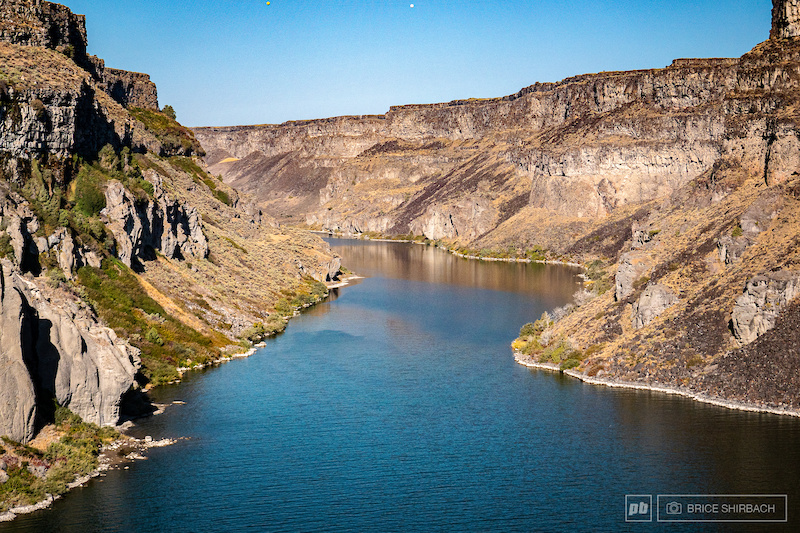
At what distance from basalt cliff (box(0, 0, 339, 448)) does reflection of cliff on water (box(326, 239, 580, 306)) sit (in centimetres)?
2403

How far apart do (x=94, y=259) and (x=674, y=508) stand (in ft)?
145

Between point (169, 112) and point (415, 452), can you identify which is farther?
point (169, 112)

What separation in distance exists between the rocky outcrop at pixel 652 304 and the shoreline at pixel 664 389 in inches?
240

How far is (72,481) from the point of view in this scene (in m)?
40.8

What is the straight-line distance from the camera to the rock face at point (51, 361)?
136ft

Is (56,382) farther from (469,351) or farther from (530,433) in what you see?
(469,351)

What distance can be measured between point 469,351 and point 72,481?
125 ft

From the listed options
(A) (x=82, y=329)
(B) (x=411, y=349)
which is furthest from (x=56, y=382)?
(B) (x=411, y=349)

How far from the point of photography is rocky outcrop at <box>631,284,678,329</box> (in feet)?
212

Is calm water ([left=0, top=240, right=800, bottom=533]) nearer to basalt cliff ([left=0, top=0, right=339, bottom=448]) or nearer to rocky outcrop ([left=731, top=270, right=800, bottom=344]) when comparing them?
basalt cliff ([left=0, top=0, right=339, bottom=448])

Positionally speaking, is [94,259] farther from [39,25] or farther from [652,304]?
[652,304]

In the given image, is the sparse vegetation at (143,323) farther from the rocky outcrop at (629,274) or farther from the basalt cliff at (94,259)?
the rocky outcrop at (629,274)

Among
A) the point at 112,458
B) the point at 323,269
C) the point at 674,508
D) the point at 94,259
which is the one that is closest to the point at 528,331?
the point at 94,259

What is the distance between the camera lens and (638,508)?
4019cm
